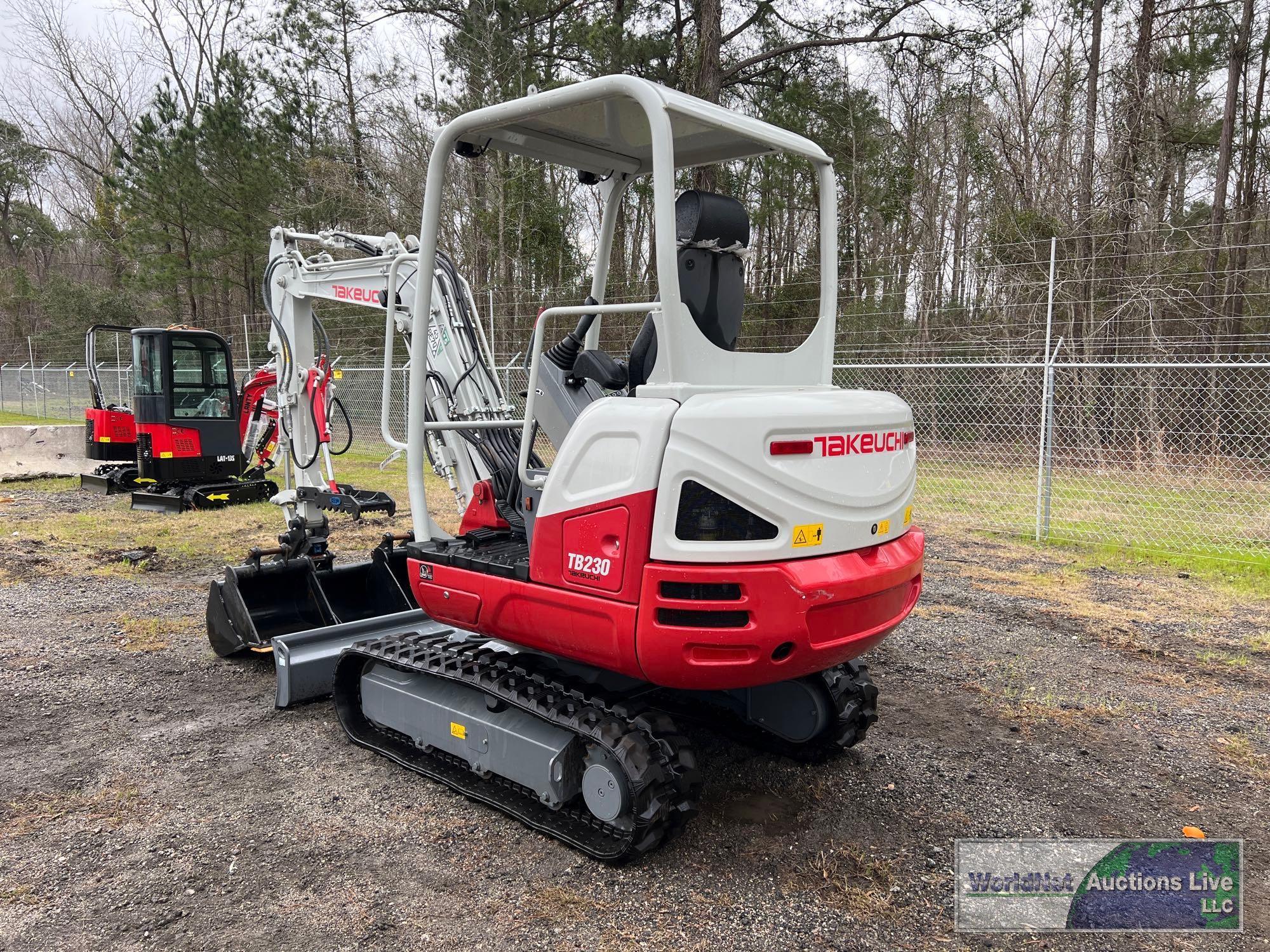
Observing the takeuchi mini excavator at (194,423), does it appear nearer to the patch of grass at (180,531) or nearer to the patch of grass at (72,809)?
the patch of grass at (180,531)

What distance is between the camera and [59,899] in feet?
9.42

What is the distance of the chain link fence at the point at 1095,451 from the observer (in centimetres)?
841

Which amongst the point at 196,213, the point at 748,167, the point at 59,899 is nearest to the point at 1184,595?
the point at 59,899

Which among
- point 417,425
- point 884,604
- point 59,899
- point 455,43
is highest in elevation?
point 455,43

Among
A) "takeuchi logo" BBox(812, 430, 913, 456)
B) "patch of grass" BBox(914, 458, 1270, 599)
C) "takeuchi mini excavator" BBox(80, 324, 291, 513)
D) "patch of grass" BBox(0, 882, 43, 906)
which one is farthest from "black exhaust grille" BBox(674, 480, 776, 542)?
"takeuchi mini excavator" BBox(80, 324, 291, 513)

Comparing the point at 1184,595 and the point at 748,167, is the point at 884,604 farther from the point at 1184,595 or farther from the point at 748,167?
the point at 748,167

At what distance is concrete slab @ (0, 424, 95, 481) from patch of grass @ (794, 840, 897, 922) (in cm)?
1486

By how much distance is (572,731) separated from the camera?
125 inches

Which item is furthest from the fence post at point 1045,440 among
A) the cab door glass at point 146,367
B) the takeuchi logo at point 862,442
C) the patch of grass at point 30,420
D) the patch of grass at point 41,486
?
the patch of grass at point 30,420

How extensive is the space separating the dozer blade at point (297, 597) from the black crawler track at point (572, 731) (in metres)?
1.10

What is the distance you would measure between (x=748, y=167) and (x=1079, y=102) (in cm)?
590

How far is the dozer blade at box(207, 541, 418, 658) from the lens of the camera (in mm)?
4922

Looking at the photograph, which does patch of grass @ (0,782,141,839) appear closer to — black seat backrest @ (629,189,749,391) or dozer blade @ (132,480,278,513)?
black seat backrest @ (629,189,749,391)

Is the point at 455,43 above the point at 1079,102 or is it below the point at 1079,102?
above
